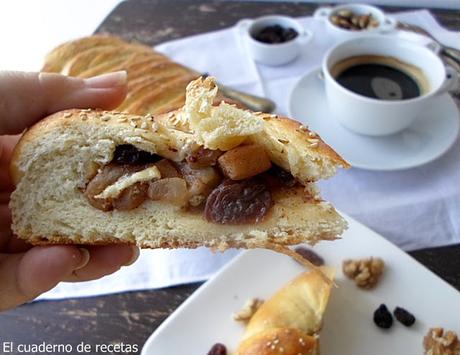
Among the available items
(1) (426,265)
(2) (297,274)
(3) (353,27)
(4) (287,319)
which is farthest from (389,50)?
(4) (287,319)

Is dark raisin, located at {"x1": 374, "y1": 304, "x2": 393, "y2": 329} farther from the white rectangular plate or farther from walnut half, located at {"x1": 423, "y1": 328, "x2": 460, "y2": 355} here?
walnut half, located at {"x1": 423, "y1": 328, "x2": 460, "y2": 355}

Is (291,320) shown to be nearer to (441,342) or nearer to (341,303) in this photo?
(341,303)

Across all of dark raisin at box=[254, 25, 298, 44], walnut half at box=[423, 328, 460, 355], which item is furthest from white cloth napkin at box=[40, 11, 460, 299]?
walnut half at box=[423, 328, 460, 355]

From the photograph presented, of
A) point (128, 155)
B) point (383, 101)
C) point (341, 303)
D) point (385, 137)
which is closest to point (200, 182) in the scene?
point (128, 155)

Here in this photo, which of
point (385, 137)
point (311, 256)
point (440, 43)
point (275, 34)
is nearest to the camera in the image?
point (311, 256)

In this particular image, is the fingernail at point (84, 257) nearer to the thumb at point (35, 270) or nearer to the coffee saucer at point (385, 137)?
the thumb at point (35, 270)

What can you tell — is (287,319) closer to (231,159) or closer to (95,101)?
(231,159)

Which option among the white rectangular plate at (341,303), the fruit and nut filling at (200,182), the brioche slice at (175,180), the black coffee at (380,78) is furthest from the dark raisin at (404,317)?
the black coffee at (380,78)
